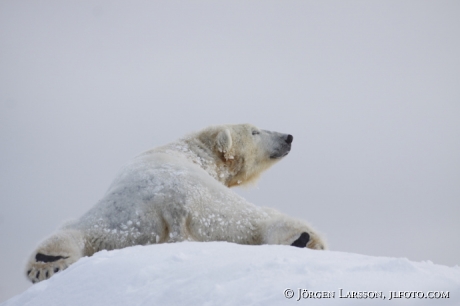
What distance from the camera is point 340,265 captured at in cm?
238

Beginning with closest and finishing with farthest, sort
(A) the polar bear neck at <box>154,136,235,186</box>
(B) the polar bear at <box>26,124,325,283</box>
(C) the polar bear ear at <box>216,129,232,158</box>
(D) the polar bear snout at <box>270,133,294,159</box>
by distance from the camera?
(B) the polar bear at <box>26,124,325,283</box>, (A) the polar bear neck at <box>154,136,235,186</box>, (C) the polar bear ear at <box>216,129,232,158</box>, (D) the polar bear snout at <box>270,133,294,159</box>

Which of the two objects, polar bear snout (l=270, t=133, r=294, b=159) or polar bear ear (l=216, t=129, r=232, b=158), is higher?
polar bear ear (l=216, t=129, r=232, b=158)

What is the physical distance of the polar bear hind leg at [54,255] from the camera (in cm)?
346

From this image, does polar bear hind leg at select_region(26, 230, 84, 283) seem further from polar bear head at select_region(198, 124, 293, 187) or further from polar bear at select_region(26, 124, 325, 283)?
Answer: polar bear head at select_region(198, 124, 293, 187)

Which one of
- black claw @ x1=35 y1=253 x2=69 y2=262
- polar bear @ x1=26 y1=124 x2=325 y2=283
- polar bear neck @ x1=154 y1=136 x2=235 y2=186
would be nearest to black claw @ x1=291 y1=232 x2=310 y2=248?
polar bear @ x1=26 y1=124 x2=325 y2=283

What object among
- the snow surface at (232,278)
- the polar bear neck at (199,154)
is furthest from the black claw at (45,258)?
Answer: the polar bear neck at (199,154)

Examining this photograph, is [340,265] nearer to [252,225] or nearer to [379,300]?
Answer: [379,300]

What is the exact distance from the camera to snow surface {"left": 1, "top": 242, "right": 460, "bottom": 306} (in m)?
2.09

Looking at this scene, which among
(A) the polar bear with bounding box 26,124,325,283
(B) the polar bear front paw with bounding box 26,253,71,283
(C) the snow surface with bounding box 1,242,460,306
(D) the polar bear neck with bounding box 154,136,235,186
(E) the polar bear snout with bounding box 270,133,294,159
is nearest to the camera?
(C) the snow surface with bounding box 1,242,460,306

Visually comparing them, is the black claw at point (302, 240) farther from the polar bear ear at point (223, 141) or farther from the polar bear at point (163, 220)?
the polar bear ear at point (223, 141)

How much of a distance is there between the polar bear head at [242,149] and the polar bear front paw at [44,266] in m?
2.75

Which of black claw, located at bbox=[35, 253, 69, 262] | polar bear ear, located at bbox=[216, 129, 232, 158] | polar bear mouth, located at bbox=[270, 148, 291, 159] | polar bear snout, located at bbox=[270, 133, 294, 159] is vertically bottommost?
black claw, located at bbox=[35, 253, 69, 262]

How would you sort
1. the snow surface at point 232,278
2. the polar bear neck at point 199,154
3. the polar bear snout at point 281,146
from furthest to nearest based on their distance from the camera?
the polar bear snout at point 281,146 → the polar bear neck at point 199,154 → the snow surface at point 232,278

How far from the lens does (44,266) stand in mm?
3484
